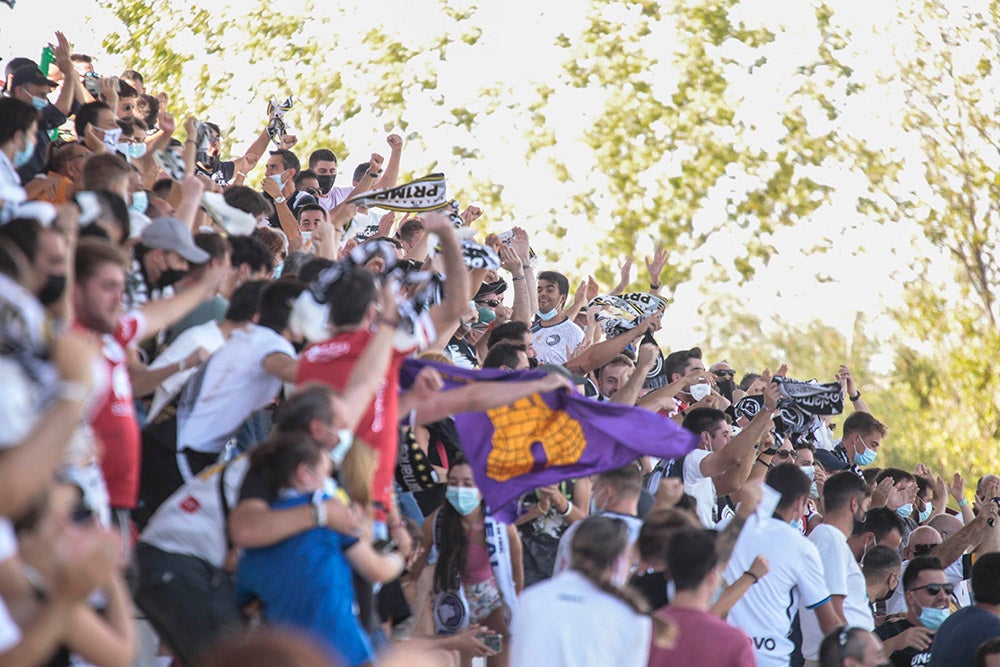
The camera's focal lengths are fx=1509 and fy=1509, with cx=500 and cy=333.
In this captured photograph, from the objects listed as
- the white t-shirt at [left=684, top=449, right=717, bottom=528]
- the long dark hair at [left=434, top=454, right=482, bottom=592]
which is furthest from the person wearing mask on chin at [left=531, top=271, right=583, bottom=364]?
the long dark hair at [left=434, top=454, right=482, bottom=592]

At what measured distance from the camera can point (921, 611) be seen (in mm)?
10297

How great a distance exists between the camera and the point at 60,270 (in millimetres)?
5188

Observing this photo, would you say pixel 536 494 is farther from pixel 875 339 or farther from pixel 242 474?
pixel 875 339

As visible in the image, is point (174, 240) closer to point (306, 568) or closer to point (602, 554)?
point (306, 568)

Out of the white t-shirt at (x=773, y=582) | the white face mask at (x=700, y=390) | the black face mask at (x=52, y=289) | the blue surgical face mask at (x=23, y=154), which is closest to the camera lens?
the black face mask at (x=52, y=289)

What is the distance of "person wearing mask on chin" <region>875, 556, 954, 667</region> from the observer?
9.98 meters

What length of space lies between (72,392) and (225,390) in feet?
8.34

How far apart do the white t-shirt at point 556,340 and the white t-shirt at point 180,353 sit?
226 inches

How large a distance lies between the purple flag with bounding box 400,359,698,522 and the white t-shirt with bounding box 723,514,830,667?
855 millimetres

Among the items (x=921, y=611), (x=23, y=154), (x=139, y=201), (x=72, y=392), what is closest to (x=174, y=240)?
(x=23, y=154)

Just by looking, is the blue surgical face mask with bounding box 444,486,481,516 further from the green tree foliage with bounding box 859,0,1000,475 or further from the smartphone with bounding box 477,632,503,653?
the green tree foliage with bounding box 859,0,1000,475

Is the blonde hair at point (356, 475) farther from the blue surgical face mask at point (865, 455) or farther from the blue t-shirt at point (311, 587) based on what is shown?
the blue surgical face mask at point (865, 455)

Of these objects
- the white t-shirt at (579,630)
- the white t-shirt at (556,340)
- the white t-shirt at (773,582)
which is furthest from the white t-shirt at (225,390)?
the white t-shirt at (556,340)

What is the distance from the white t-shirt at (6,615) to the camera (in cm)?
402
